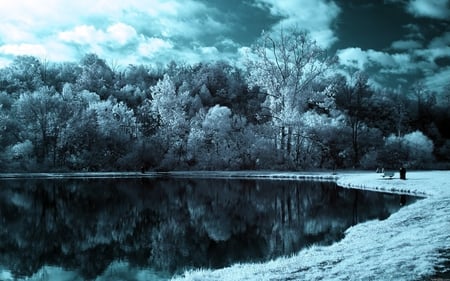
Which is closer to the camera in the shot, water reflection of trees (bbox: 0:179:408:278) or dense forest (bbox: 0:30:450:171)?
water reflection of trees (bbox: 0:179:408:278)

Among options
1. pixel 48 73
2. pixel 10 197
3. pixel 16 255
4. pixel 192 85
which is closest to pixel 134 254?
pixel 16 255

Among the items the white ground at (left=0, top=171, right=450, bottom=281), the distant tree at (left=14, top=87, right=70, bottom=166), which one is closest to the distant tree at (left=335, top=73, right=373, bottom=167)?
the distant tree at (left=14, top=87, right=70, bottom=166)

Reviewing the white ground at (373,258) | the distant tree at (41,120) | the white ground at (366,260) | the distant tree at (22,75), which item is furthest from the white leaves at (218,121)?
the distant tree at (22,75)

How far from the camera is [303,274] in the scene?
343 inches

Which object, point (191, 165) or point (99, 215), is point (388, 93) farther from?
point (99, 215)

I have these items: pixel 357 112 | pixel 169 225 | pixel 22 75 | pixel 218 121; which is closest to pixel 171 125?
pixel 218 121

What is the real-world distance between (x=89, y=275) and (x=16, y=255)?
3935mm

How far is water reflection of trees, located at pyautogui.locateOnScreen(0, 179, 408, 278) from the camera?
13234 millimetres

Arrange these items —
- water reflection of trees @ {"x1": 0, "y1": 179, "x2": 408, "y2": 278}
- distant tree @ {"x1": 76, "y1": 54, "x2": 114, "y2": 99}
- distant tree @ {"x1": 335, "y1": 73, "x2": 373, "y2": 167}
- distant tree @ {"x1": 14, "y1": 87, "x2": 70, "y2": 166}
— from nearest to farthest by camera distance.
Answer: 1. water reflection of trees @ {"x1": 0, "y1": 179, "x2": 408, "y2": 278}
2. distant tree @ {"x1": 335, "y1": 73, "x2": 373, "y2": 167}
3. distant tree @ {"x1": 14, "y1": 87, "x2": 70, "y2": 166}
4. distant tree @ {"x1": 76, "y1": 54, "x2": 114, "y2": 99}

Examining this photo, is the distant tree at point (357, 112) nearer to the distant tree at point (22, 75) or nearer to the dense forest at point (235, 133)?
the dense forest at point (235, 133)

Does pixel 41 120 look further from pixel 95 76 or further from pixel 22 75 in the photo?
pixel 22 75

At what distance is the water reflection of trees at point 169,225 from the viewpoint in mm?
13234

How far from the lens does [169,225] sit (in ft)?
59.9

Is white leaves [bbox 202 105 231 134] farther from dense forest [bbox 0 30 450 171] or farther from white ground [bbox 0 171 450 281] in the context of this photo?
white ground [bbox 0 171 450 281]
